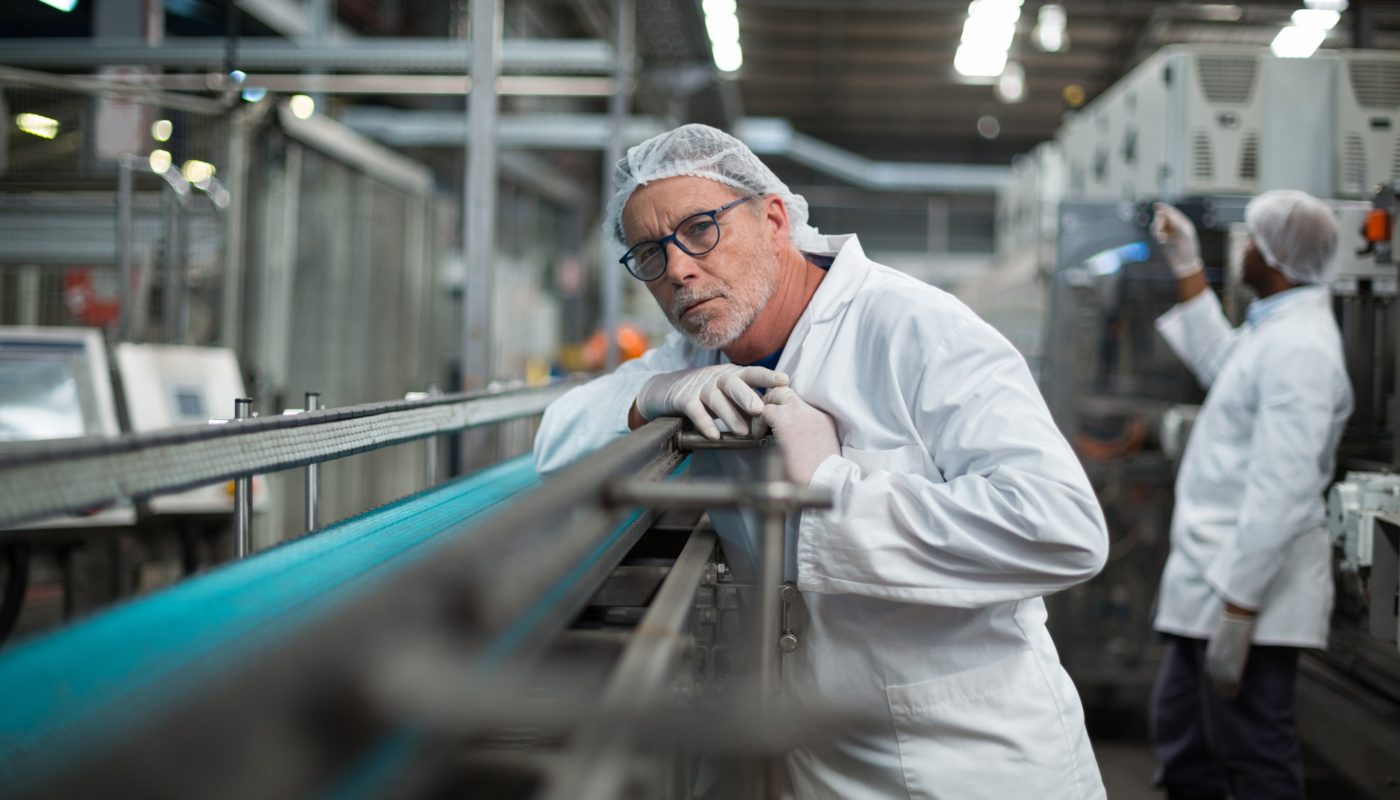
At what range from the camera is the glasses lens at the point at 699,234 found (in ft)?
4.59

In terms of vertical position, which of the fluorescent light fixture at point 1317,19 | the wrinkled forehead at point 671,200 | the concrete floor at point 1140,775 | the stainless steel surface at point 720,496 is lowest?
the concrete floor at point 1140,775

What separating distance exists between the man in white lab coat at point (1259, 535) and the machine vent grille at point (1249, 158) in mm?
829

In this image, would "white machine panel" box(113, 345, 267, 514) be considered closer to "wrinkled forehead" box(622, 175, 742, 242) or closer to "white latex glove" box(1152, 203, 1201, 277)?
"wrinkled forehead" box(622, 175, 742, 242)

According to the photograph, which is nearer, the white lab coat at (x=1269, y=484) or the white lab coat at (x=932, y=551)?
the white lab coat at (x=932, y=551)

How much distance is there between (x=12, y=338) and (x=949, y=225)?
41.7ft

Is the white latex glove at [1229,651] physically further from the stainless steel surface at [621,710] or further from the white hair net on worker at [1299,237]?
the stainless steel surface at [621,710]

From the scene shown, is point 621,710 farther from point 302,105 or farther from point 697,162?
point 302,105

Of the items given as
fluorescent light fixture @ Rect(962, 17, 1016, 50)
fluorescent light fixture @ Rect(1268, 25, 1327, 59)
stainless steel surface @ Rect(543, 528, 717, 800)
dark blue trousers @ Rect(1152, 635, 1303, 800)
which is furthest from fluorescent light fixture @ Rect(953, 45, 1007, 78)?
stainless steel surface @ Rect(543, 528, 717, 800)

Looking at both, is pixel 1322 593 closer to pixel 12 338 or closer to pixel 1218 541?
pixel 1218 541

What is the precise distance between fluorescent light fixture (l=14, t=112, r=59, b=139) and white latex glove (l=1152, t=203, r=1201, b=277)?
11.9 ft

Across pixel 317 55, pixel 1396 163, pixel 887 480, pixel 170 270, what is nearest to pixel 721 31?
pixel 317 55

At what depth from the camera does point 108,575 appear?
10.8ft

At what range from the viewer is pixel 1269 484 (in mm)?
2342

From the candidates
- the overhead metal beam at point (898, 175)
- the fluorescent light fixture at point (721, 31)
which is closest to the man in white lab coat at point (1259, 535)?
the fluorescent light fixture at point (721, 31)
